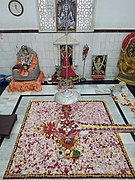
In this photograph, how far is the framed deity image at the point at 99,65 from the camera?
6.60 metres

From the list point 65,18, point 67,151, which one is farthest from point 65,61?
point 67,151

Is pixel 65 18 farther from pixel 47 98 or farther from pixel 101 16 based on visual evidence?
pixel 47 98

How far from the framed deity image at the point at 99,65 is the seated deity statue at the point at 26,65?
209 centimetres

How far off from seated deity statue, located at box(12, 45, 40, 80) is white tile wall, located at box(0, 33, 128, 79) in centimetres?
30

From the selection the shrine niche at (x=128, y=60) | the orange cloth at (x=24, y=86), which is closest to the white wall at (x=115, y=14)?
the shrine niche at (x=128, y=60)

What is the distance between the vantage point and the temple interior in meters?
3.63

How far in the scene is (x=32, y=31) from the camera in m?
6.11

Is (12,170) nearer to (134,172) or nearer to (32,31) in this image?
(134,172)

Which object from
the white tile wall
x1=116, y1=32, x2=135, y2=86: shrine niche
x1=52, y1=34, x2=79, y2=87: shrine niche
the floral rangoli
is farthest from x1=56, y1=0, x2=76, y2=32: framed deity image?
the floral rangoli

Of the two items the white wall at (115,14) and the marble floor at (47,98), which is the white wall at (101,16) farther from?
the marble floor at (47,98)

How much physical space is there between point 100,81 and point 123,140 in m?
2.97

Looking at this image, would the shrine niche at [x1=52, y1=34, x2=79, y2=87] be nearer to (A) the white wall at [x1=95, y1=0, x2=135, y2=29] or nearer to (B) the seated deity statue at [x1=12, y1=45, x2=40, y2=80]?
(B) the seated deity statue at [x1=12, y1=45, x2=40, y2=80]

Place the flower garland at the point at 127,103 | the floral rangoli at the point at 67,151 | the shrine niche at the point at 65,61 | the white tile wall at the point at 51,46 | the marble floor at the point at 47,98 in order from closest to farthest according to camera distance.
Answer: the floral rangoli at the point at 67,151 → the marble floor at the point at 47,98 → the flower garland at the point at 127,103 → the shrine niche at the point at 65,61 → the white tile wall at the point at 51,46

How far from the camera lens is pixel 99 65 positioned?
264 inches
